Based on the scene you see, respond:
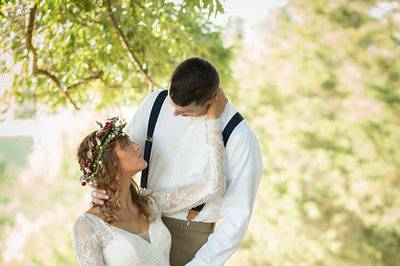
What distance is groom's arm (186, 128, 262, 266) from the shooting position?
9.02ft

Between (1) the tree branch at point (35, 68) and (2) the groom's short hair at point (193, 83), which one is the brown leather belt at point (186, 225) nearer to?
(2) the groom's short hair at point (193, 83)

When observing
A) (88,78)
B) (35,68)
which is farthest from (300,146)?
(35,68)

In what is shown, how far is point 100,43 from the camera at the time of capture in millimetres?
6520

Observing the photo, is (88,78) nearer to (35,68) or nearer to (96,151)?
(35,68)

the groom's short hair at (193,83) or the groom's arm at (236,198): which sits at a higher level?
the groom's short hair at (193,83)

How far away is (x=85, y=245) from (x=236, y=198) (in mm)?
563

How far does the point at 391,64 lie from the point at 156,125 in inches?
356

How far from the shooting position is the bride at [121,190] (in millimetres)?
2654

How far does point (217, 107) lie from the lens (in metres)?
2.72

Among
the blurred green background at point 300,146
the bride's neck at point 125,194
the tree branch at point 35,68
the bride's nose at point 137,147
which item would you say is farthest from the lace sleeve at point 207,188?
the blurred green background at point 300,146

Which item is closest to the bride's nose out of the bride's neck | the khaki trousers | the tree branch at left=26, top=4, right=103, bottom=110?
the bride's neck

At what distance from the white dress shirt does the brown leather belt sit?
0.02 m

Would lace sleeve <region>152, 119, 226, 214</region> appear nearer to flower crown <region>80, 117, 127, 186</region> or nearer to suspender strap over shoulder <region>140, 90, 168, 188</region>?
suspender strap over shoulder <region>140, 90, 168, 188</region>

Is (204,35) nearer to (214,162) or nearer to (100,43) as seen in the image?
(100,43)
